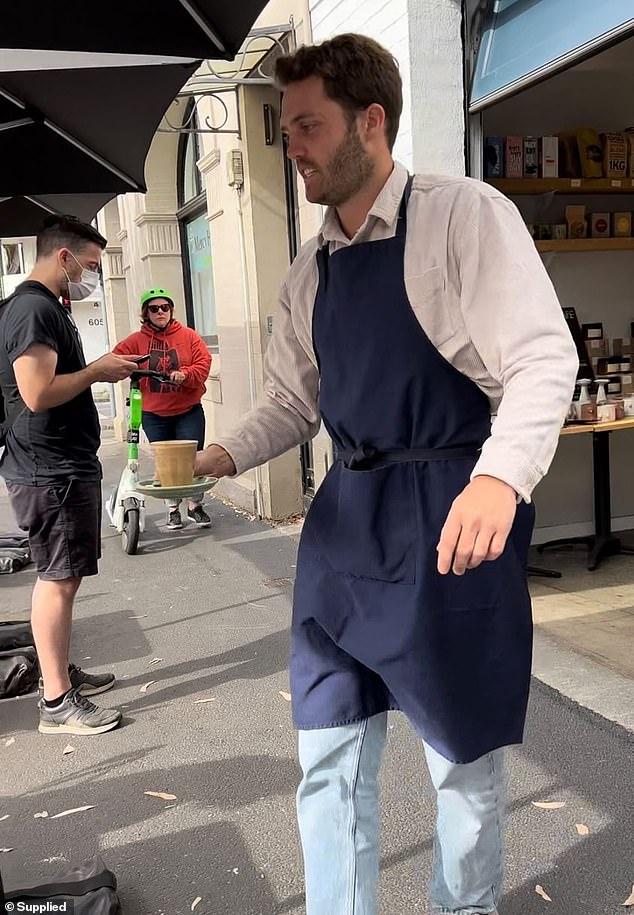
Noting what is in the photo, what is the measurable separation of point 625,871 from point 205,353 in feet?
18.0

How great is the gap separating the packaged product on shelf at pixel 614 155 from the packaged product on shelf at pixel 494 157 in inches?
31.7

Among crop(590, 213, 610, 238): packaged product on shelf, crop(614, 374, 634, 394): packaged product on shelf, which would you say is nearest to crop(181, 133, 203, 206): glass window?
crop(590, 213, 610, 238): packaged product on shelf

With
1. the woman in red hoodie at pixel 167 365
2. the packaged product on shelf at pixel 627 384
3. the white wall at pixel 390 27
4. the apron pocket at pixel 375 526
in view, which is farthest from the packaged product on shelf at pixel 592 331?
the apron pocket at pixel 375 526

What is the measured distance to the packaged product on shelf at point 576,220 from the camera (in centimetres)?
581

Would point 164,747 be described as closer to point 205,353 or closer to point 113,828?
point 113,828

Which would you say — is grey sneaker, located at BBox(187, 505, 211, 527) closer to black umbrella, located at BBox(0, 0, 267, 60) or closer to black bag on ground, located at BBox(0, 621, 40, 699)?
black bag on ground, located at BBox(0, 621, 40, 699)

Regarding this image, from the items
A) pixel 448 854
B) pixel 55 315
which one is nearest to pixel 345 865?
pixel 448 854

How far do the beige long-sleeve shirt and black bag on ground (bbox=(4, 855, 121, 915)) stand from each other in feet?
5.11

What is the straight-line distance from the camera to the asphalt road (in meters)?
2.52

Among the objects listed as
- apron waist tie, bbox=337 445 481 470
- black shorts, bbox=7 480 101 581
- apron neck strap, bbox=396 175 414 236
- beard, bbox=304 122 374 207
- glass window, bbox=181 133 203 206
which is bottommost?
black shorts, bbox=7 480 101 581

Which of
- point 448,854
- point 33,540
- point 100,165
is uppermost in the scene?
point 100,165

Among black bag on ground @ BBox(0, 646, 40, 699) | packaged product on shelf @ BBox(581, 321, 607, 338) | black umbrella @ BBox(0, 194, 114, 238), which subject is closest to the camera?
black bag on ground @ BBox(0, 646, 40, 699)

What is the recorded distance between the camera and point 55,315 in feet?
11.3

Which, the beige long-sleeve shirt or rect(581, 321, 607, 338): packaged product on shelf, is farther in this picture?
rect(581, 321, 607, 338): packaged product on shelf
